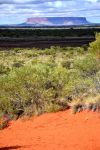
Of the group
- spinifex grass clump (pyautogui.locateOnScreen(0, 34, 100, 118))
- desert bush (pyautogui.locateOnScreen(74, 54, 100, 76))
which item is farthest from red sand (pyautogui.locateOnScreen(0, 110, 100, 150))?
desert bush (pyautogui.locateOnScreen(74, 54, 100, 76))

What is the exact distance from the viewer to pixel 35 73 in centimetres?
1716

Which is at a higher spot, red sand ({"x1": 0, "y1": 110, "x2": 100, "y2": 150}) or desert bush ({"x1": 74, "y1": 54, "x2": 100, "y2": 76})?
desert bush ({"x1": 74, "y1": 54, "x2": 100, "y2": 76})

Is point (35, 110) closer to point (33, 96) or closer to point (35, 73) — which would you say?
point (33, 96)

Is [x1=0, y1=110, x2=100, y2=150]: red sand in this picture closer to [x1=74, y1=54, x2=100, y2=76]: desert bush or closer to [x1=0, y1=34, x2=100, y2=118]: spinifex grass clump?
[x1=0, y1=34, x2=100, y2=118]: spinifex grass clump

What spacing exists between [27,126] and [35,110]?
1337mm

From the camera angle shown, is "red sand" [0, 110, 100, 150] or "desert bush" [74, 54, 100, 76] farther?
"desert bush" [74, 54, 100, 76]

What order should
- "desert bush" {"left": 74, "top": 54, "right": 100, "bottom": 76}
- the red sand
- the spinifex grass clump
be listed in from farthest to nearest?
"desert bush" {"left": 74, "top": 54, "right": 100, "bottom": 76}
the spinifex grass clump
the red sand

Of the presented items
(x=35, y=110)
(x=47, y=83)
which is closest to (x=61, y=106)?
(x=35, y=110)

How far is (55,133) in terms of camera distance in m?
12.9

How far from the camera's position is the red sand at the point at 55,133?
38.1 ft

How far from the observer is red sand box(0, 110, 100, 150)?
1162 cm

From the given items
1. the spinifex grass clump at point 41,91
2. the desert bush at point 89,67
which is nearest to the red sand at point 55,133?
the spinifex grass clump at point 41,91

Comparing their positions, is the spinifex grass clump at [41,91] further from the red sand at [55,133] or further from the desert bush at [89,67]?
the desert bush at [89,67]

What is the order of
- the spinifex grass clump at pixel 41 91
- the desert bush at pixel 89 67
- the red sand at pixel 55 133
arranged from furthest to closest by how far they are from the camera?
the desert bush at pixel 89 67 < the spinifex grass clump at pixel 41 91 < the red sand at pixel 55 133
